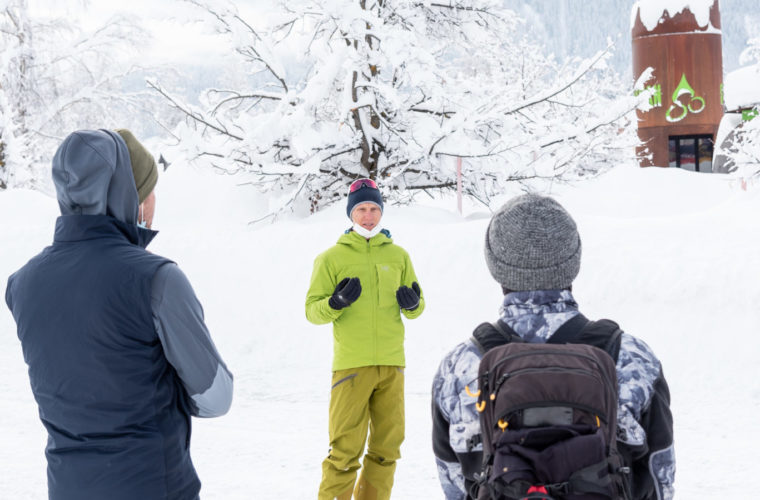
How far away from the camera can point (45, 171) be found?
28.2m

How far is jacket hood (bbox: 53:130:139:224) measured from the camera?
205cm

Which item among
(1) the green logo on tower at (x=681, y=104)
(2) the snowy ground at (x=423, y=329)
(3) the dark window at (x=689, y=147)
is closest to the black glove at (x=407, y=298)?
(2) the snowy ground at (x=423, y=329)

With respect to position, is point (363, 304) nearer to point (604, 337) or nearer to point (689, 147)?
point (604, 337)

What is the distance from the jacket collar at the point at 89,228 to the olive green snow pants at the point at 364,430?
217 centimetres

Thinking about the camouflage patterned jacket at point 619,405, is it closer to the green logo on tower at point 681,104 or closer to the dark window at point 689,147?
the green logo on tower at point 681,104

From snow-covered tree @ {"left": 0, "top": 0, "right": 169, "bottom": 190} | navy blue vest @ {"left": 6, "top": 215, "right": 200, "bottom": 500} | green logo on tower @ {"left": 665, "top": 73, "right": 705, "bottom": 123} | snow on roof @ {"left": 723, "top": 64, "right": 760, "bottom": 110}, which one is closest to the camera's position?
navy blue vest @ {"left": 6, "top": 215, "right": 200, "bottom": 500}

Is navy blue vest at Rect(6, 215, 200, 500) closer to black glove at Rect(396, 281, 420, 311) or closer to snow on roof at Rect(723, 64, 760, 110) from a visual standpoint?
black glove at Rect(396, 281, 420, 311)

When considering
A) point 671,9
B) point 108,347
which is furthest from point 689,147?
point 108,347

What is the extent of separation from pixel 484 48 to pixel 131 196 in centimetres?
1286

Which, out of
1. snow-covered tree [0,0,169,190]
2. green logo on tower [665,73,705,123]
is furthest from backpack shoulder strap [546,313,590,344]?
green logo on tower [665,73,705,123]

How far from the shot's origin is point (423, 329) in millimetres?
8727

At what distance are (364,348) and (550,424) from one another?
8.13 feet

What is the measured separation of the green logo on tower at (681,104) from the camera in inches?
1379

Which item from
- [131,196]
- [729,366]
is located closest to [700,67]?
[729,366]
